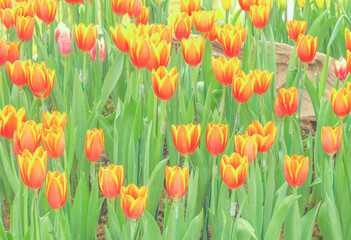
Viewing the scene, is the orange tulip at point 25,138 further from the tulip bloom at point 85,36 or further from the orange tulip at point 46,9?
the orange tulip at point 46,9

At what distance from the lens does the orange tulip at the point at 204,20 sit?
8.21ft

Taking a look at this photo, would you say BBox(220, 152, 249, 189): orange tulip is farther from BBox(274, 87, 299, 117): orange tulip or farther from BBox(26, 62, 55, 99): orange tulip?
BBox(26, 62, 55, 99): orange tulip

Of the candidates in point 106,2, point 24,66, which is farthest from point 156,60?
point 106,2

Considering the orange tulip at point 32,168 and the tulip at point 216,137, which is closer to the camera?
the orange tulip at point 32,168

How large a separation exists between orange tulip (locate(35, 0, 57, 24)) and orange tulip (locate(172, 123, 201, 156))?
3.85 ft

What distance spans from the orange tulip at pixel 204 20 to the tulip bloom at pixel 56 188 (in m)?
1.20

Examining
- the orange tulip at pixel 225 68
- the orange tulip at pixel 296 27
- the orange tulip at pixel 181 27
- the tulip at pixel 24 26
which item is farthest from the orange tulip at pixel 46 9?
the orange tulip at pixel 296 27

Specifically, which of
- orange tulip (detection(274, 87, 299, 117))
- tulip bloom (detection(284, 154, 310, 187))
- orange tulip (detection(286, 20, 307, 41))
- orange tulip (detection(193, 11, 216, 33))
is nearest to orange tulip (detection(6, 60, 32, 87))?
orange tulip (detection(193, 11, 216, 33))

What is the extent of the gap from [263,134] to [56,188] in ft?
2.22

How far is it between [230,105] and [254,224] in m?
0.85

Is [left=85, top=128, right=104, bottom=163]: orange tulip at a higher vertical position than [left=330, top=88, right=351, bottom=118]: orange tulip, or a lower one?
lower

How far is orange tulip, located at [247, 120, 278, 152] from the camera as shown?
6.00 feet

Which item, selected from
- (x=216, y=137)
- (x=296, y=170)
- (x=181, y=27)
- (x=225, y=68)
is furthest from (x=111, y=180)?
(x=181, y=27)

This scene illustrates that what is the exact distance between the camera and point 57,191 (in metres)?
1.50
